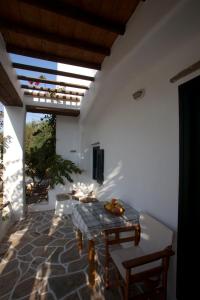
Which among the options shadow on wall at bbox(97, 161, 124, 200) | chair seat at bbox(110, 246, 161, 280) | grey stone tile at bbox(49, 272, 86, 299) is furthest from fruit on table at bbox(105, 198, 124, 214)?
grey stone tile at bbox(49, 272, 86, 299)

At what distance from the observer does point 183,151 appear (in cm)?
184

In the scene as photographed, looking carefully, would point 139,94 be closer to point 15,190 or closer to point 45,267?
point 45,267

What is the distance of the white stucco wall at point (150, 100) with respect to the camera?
1.63 m

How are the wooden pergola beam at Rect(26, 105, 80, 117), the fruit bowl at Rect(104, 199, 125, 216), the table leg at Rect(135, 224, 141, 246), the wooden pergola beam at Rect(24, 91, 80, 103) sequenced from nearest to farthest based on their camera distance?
the table leg at Rect(135, 224, 141, 246)
the fruit bowl at Rect(104, 199, 125, 216)
the wooden pergola beam at Rect(24, 91, 80, 103)
the wooden pergola beam at Rect(26, 105, 80, 117)

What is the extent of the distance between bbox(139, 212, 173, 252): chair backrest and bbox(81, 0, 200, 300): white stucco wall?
13 cm

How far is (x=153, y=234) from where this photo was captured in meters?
2.16

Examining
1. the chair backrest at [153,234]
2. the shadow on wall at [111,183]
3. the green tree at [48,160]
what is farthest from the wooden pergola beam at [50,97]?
the chair backrest at [153,234]

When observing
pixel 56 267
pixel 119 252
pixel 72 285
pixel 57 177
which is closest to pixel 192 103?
pixel 119 252

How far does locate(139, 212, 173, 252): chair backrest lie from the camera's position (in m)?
1.97

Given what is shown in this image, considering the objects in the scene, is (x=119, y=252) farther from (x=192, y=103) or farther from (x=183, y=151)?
(x=192, y=103)

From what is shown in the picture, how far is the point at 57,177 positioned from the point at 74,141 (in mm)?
1302

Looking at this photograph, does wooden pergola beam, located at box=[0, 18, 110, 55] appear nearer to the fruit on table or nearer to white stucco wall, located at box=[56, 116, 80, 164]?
the fruit on table

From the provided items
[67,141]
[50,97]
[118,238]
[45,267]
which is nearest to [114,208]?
[118,238]

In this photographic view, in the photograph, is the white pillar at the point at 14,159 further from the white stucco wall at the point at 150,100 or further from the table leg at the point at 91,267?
the table leg at the point at 91,267
